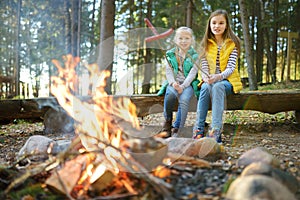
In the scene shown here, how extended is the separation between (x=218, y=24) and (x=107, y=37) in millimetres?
3389

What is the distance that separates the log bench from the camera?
4.77 metres

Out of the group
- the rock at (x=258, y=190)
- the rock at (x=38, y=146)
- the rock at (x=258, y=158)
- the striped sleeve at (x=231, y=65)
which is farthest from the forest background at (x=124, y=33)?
the rock at (x=258, y=190)

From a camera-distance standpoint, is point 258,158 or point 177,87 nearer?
point 258,158

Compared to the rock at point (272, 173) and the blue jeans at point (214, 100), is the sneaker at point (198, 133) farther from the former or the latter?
the rock at point (272, 173)

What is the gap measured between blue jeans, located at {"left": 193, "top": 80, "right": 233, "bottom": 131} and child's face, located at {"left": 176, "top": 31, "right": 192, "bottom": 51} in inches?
26.7

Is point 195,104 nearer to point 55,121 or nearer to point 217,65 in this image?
point 217,65

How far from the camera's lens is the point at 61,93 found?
3332mm

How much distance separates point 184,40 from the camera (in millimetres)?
4348

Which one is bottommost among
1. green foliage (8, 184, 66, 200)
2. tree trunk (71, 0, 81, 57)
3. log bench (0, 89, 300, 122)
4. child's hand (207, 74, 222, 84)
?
green foliage (8, 184, 66, 200)

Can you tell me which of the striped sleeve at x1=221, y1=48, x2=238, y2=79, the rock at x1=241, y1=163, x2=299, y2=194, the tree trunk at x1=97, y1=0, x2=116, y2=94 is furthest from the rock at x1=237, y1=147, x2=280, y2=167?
the tree trunk at x1=97, y1=0, x2=116, y2=94

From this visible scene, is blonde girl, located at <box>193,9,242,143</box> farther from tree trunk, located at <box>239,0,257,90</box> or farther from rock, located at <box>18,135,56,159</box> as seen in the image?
tree trunk, located at <box>239,0,257,90</box>

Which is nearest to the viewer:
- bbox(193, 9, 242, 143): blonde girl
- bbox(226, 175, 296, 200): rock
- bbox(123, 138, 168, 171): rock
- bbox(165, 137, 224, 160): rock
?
bbox(226, 175, 296, 200): rock

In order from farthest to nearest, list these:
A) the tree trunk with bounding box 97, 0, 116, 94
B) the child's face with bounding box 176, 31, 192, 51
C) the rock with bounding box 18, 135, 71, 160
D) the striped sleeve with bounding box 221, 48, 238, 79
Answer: the tree trunk with bounding box 97, 0, 116, 94 < the child's face with bounding box 176, 31, 192, 51 < the striped sleeve with bounding box 221, 48, 238, 79 < the rock with bounding box 18, 135, 71, 160

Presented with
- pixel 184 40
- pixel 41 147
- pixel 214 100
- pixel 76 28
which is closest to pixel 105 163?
pixel 41 147
